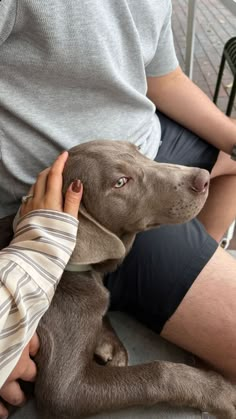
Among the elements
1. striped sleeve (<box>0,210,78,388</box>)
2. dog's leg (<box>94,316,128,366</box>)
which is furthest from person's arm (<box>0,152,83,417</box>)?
dog's leg (<box>94,316,128,366</box>)

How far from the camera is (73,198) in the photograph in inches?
42.7

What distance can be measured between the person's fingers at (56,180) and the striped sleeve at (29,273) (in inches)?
2.5

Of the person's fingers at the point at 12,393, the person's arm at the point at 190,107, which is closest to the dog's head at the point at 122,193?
the person's fingers at the point at 12,393

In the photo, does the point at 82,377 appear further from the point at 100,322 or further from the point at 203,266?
the point at 203,266

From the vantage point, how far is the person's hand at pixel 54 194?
1.05 meters

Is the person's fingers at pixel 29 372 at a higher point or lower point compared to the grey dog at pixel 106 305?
lower

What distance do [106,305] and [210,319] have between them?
0.96ft

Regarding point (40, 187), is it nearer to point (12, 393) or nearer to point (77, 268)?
point (77, 268)

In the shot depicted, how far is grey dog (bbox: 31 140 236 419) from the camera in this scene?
1.10 m

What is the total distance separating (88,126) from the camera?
128cm

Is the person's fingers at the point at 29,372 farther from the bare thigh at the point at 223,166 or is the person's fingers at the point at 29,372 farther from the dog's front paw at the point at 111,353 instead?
the bare thigh at the point at 223,166

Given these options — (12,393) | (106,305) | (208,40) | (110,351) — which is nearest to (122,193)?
(106,305)

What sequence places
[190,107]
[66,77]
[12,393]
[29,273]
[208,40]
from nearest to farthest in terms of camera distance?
[29,273]
[12,393]
[66,77]
[190,107]
[208,40]

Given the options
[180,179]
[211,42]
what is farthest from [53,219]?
[211,42]
